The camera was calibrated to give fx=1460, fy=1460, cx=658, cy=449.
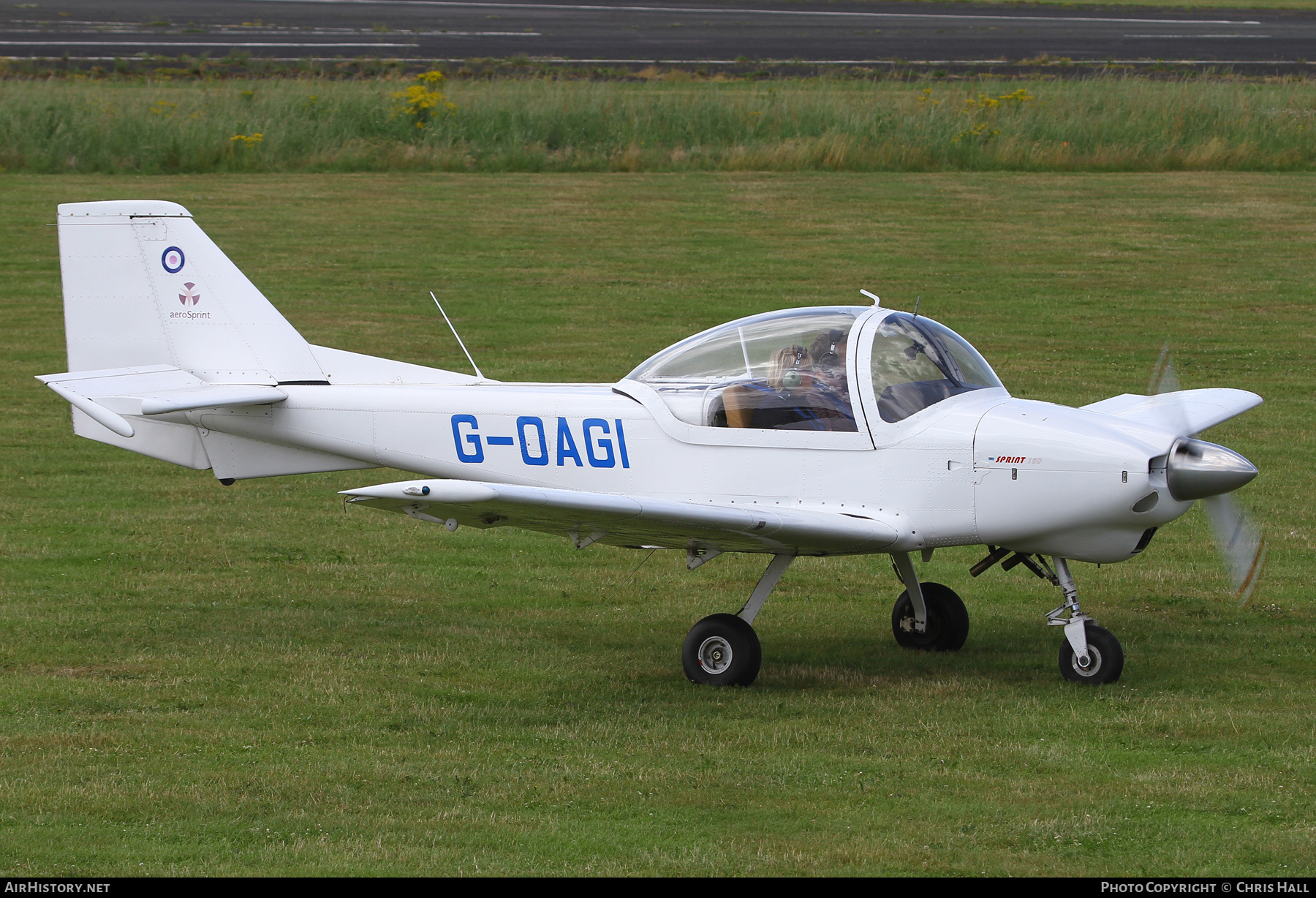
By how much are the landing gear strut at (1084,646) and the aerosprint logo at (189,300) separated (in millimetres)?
5944

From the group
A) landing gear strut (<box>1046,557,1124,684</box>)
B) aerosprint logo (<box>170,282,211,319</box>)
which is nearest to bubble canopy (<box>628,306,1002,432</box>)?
landing gear strut (<box>1046,557,1124,684</box>)

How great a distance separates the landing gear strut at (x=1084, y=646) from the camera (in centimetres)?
820

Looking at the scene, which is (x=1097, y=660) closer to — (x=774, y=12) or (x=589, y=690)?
(x=589, y=690)

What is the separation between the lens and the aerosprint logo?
1010 cm

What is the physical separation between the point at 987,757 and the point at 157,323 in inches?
250

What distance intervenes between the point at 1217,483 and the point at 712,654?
2926mm

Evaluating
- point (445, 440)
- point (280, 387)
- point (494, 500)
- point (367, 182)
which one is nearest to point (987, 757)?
point (494, 500)

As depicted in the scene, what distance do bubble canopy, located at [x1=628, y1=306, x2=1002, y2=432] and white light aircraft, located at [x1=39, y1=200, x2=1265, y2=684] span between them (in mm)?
15

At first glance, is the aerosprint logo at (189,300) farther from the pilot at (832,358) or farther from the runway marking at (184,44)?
the runway marking at (184,44)

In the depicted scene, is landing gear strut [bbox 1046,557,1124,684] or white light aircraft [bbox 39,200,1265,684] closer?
white light aircraft [bbox 39,200,1265,684]

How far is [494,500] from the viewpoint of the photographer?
7199mm

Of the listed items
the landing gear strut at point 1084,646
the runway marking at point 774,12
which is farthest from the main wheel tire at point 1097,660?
the runway marking at point 774,12

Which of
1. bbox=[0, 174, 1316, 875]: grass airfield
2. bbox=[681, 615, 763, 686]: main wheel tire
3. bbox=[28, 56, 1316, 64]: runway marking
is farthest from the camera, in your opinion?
bbox=[28, 56, 1316, 64]: runway marking

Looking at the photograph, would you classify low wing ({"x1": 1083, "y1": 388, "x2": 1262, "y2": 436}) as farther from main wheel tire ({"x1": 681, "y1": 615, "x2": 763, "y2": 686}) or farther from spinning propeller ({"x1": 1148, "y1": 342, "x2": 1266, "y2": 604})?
main wheel tire ({"x1": 681, "y1": 615, "x2": 763, "y2": 686})
